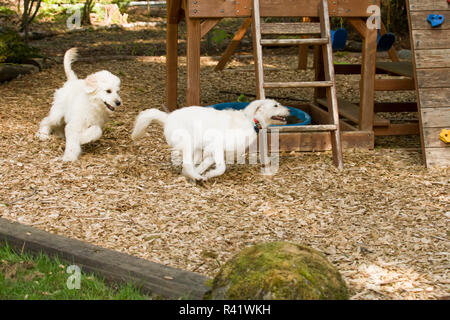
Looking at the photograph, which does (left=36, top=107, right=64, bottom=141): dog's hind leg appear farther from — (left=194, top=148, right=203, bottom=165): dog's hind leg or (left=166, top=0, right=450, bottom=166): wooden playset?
(left=194, top=148, right=203, bottom=165): dog's hind leg

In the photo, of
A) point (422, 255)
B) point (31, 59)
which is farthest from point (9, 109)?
point (422, 255)

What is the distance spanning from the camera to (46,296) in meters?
2.84

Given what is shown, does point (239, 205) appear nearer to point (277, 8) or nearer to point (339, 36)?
point (277, 8)

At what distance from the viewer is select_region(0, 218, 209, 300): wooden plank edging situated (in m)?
2.81

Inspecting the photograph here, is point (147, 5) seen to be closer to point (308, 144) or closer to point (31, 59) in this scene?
point (31, 59)

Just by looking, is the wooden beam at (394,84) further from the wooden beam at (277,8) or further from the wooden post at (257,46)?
the wooden post at (257,46)

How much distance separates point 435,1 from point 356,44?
664cm

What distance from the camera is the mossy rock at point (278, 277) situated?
2.47 metres

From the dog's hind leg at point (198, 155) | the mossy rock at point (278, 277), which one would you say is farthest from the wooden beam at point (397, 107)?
the mossy rock at point (278, 277)

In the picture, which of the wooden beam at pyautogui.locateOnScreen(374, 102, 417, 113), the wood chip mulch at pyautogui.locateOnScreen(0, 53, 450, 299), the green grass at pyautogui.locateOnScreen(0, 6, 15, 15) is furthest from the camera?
the green grass at pyautogui.locateOnScreen(0, 6, 15, 15)

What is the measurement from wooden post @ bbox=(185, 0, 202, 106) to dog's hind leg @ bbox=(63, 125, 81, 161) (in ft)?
3.90

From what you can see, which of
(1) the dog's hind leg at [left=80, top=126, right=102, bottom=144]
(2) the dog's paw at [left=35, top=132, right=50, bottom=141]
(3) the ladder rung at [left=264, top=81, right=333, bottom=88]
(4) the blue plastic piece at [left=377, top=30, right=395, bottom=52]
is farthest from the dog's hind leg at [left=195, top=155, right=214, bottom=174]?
(4) the blue plastic piece at [left=377, top=30, right=395, bottom=52]

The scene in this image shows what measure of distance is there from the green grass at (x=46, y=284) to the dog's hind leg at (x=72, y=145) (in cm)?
225

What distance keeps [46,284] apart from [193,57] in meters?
3.31
